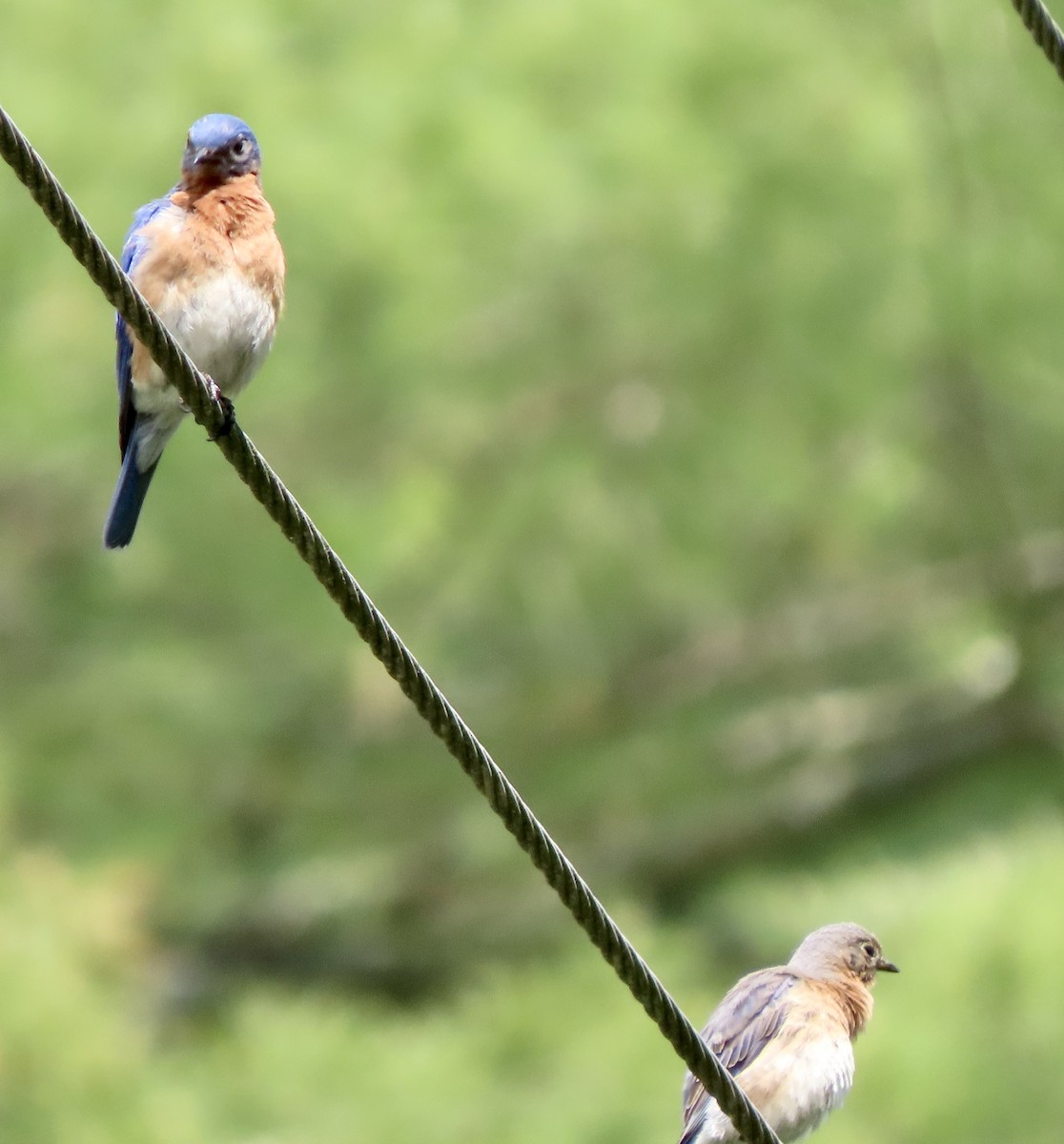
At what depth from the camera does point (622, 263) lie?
360 inches

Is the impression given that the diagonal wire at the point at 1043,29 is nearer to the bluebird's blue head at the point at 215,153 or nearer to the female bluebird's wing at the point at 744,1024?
the bluebird's blue head at the point at 215,153

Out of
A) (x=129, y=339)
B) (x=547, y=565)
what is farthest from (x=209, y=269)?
(x=547, y=565)

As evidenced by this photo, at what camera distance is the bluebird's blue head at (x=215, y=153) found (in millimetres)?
4266

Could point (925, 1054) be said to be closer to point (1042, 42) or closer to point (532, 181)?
point (532, 181)

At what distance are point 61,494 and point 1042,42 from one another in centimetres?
673

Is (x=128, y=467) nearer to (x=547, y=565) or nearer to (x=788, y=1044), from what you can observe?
(x=788, y=1044)

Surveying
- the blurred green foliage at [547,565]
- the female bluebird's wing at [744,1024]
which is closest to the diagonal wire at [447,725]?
the female bluebird's wing at [744,1024]

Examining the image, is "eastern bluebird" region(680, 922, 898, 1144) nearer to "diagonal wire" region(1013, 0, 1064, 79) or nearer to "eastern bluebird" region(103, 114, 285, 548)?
"eastern bluebird" region(103, 114, 285, 548)

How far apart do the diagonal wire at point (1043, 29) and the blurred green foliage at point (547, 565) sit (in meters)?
4.78

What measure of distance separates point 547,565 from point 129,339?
15.8 feet

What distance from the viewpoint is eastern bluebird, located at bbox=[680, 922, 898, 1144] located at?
14.8 feet

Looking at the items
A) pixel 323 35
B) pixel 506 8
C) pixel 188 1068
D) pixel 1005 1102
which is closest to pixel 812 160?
pixel 506 8

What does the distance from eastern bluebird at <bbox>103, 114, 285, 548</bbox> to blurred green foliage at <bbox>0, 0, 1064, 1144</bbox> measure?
12.4 feet

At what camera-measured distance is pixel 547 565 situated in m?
9.23
